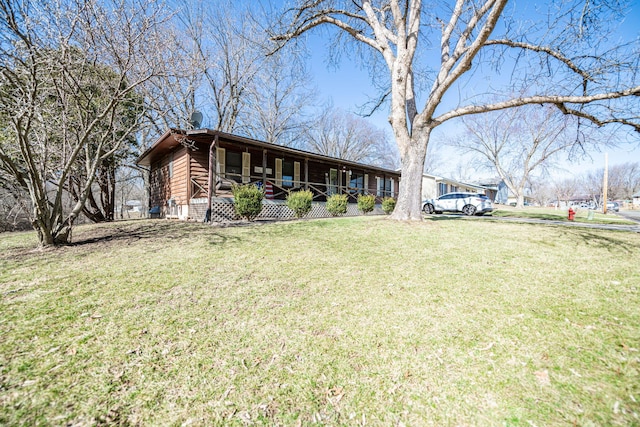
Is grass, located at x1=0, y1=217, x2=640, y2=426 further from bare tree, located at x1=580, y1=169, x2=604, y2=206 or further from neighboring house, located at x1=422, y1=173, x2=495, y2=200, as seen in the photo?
bare tree, located at x1=580, y1=169, x2=604, y2=206

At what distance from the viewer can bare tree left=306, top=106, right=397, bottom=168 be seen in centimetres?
3148

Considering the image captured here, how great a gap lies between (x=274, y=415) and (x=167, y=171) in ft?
48.1

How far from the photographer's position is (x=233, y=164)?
12.3 m

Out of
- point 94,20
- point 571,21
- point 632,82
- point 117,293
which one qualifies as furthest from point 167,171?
point 632,82

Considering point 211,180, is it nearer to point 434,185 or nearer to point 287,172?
point 287,172

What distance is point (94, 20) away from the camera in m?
5.30

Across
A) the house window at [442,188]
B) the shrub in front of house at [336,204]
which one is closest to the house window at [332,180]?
the shrub in front of house at [336,204]

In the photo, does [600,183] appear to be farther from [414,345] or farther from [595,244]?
[414,345]

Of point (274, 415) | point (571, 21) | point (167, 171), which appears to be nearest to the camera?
point (274, 415)

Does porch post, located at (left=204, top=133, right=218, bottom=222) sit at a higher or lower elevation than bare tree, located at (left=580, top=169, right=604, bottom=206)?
lower

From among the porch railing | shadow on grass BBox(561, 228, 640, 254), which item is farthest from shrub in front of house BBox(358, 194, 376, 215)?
shadow on grass BBox(561, 228, 640, 254)

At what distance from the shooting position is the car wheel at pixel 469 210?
1686 centimetres

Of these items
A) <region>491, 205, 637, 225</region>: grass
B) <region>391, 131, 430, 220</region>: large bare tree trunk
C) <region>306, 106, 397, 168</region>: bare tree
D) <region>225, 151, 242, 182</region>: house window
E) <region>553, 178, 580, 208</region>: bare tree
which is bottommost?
<region>491, 205, 637, 225</region>: grass

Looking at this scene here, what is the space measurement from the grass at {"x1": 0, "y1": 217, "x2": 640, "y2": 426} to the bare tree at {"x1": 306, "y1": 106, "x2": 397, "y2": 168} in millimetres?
28466
